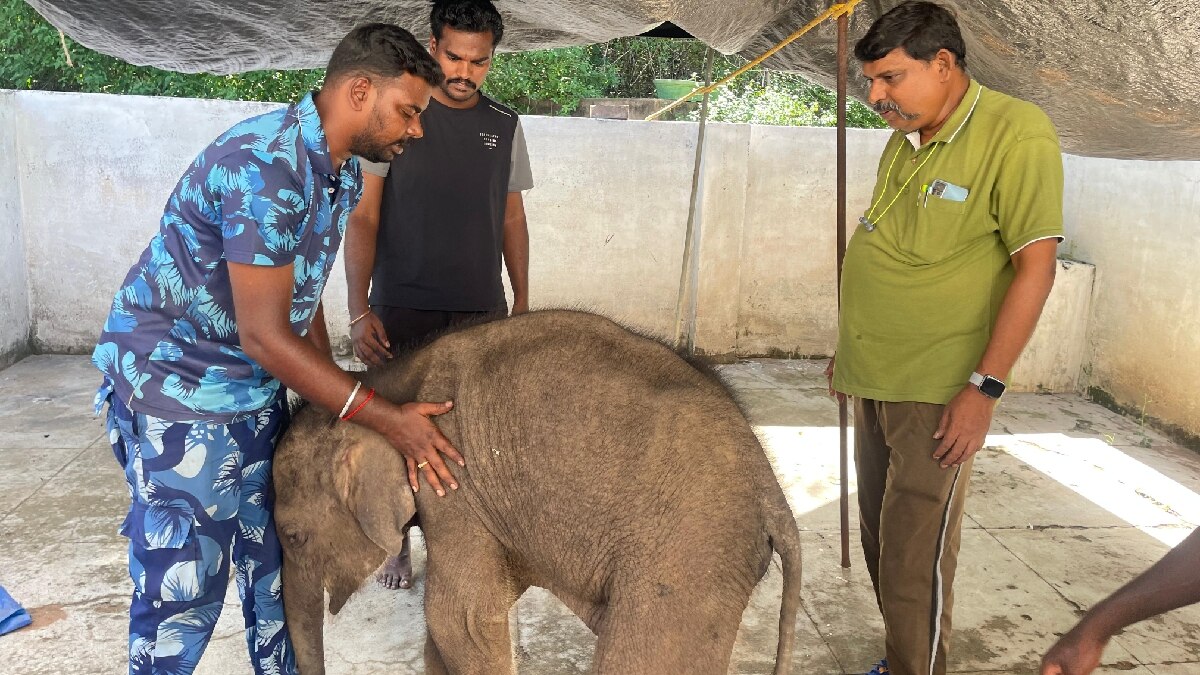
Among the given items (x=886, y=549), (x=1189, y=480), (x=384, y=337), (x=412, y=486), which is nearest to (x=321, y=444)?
(x=412, y=486)

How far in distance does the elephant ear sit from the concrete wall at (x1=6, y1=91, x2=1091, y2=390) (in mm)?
5133

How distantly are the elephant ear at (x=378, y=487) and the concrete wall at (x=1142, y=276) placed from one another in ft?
20.4

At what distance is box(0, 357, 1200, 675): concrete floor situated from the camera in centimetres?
364

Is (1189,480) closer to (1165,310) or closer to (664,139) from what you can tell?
(1165,310)

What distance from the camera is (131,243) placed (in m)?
7.67

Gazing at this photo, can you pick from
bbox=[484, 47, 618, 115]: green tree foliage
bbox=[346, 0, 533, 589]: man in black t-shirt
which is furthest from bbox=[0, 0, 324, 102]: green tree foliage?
bbox=[346, 0, 533, 589]: man in black t-shirt

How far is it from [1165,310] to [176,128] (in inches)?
310

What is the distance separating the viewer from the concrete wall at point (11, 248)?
726cm

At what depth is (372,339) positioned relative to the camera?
3418mm

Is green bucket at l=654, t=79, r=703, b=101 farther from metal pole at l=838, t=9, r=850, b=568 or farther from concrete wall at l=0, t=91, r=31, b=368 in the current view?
metal pole at l=838, t=9, r=850, b=568

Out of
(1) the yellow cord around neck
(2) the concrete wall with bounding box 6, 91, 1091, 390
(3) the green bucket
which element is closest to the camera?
(1) the yellow cord around neck

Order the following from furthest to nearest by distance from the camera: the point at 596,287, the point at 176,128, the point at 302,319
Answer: the point at 596,287 → the point at 176,128 → the point at 302,319

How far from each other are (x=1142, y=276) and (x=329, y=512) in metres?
6.72

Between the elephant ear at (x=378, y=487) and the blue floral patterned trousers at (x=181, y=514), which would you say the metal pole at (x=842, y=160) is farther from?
the blue floral patterned trousers at (x=181, y=514)
